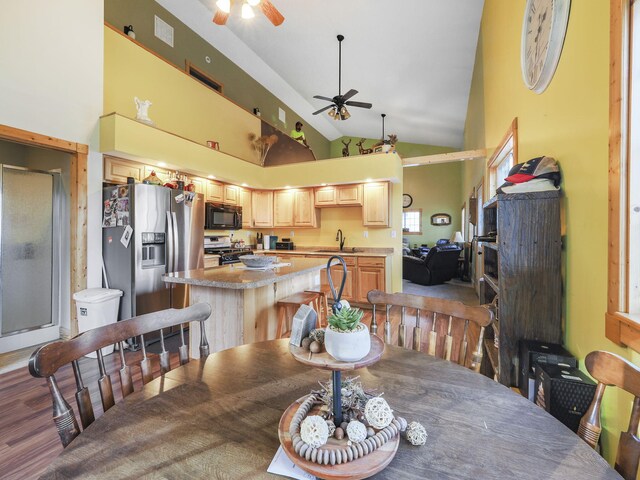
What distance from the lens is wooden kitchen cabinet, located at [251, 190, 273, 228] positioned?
584cm

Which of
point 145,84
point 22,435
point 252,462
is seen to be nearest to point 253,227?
point 145,84

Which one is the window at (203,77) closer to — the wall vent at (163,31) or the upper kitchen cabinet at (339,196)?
the wall vent at (163,31)

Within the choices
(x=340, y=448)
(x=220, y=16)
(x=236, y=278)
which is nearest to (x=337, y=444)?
(x=340, y=448)

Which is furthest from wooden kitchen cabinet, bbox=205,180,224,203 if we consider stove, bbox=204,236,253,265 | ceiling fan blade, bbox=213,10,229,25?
ceiling fan blade, bbox=213,10,229,25

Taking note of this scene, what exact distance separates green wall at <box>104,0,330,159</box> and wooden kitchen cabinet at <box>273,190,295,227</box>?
2.06m

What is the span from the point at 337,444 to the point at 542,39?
251 centimetres

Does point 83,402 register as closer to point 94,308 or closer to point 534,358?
point 534,358

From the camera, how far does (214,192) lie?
15.7 ft

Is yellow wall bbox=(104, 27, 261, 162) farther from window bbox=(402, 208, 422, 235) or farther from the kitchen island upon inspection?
window bbox=(402, 208, 422, 235)

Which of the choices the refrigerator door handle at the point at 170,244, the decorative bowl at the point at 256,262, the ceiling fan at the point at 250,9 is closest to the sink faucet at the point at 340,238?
the refrigerator door handle at the point at 170,244

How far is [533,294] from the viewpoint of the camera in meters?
1.65

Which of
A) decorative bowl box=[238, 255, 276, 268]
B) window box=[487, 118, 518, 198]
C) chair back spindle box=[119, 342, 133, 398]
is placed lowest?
chair back spindle box=[119, 342, 133, 398]

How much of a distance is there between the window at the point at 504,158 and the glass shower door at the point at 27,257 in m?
4.82

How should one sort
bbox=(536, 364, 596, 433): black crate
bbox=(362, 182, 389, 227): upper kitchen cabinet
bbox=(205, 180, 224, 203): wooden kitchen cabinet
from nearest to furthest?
1. bbox=(536, 364, 596, 433): black crate
2. bbox=(205, 180, 224, 203): wooden kitchen cabinet
3. bbox=(362, 182, 389, 227): upper kitchen cabinet
